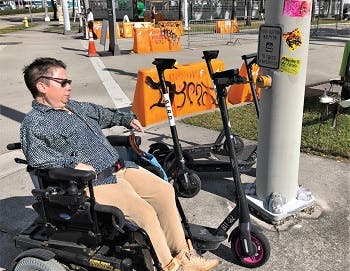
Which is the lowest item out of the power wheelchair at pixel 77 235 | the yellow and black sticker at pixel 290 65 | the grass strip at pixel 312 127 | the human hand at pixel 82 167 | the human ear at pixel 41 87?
the grass strip at pixel 312 127

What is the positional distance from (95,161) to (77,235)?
1.60ft

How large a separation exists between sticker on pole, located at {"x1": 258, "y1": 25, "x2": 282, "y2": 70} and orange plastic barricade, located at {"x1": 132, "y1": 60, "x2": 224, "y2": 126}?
2.88m

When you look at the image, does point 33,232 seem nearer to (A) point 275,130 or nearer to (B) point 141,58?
(A) point 275,130

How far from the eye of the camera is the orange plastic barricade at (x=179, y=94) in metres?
6.17

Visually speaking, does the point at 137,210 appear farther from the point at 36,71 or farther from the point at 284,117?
the point at 284,117

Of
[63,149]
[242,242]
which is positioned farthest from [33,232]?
[242,242]

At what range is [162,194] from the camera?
279 cm

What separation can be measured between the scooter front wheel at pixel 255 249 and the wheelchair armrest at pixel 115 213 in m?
0.93

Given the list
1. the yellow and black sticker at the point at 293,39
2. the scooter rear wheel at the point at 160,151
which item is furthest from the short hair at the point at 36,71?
the scooter rear wheel at the point at 160,151

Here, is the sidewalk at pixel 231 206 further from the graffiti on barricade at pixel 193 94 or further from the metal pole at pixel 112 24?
the metal pole at pixel 112 24

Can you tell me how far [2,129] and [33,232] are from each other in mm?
3851

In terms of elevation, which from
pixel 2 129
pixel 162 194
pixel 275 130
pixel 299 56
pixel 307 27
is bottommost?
pixel 2 129

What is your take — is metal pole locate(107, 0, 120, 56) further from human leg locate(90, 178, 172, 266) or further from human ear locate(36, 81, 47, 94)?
human leg locate(90, 178, 172, 266)

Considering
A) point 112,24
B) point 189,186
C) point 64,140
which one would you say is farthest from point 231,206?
point 112,24
